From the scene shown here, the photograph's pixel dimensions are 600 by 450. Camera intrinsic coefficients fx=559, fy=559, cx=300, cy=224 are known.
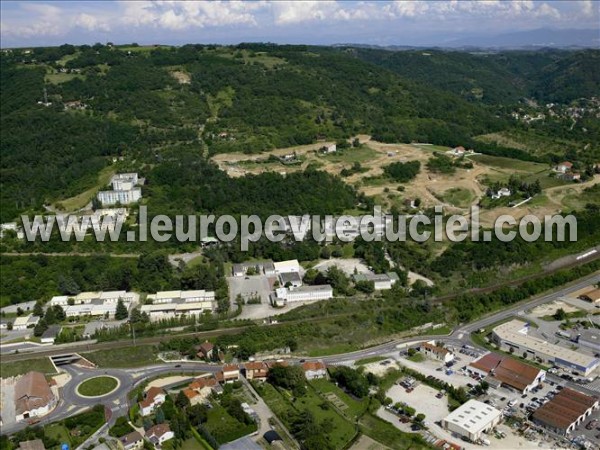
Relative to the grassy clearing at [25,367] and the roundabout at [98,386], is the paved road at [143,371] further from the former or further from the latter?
the grassy clearing at [25,367]

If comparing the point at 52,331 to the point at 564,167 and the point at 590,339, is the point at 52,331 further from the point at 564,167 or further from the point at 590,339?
the point at 564,167

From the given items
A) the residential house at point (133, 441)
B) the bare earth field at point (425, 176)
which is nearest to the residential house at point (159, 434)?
the residential house at point (133, 441)

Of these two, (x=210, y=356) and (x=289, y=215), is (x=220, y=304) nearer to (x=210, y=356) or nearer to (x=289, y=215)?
(x=210, y=356)

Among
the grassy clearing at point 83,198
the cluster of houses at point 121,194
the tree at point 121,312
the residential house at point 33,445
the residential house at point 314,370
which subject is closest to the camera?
the residential house at point 33,445

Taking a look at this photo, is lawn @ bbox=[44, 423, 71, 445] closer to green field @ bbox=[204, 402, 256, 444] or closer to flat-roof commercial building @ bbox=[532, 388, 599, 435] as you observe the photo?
green field @ bbox=[204, 402, 256, 444]

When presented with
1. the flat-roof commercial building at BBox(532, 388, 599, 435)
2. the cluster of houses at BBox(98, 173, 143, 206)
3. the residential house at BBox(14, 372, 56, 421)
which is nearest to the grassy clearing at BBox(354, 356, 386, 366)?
the flat-roof commercial building at BBox(532, 388, 599, 435)

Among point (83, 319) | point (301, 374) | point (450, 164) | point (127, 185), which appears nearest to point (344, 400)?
point (301, 374)
